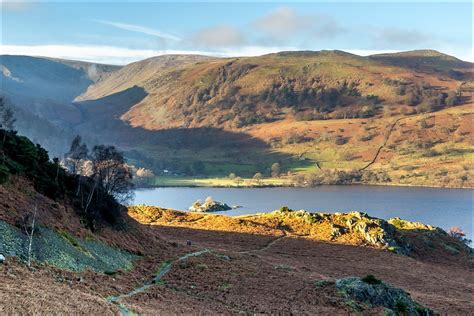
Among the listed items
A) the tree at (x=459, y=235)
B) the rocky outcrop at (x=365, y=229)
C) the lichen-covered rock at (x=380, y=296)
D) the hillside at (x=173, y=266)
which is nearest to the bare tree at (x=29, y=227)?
the hillside at (x=173, y=266)

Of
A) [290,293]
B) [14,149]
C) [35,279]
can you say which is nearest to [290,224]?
[290,293]

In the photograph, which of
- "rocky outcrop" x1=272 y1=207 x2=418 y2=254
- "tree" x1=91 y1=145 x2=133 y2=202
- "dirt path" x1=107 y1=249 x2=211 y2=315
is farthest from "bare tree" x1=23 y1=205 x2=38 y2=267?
"rocky outcrop" x1=272 y1=207 x2=418 y2=254

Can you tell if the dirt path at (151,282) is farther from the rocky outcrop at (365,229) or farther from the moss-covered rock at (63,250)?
the rocky outcrop at (365,229)

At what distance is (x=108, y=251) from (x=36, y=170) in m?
12.2

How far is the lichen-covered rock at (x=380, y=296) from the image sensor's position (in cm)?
4419

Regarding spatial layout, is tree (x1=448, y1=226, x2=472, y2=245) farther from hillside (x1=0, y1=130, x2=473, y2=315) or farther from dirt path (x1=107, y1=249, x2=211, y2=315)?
dirt path (x1=107, y1=249, x2=211, y2=315)

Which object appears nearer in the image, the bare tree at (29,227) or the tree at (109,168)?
the bare tree at (29,227)

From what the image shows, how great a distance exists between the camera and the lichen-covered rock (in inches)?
1740

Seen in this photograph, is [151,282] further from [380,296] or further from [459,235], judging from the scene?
[459,235]

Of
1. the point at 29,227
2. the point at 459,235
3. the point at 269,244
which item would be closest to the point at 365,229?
the point at 269,244

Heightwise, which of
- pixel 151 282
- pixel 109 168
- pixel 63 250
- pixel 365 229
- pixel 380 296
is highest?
pixel 109 168

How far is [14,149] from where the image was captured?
51.2 metres

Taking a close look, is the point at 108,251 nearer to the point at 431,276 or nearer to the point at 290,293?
the point at 290,293

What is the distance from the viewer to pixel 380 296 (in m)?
45.4
